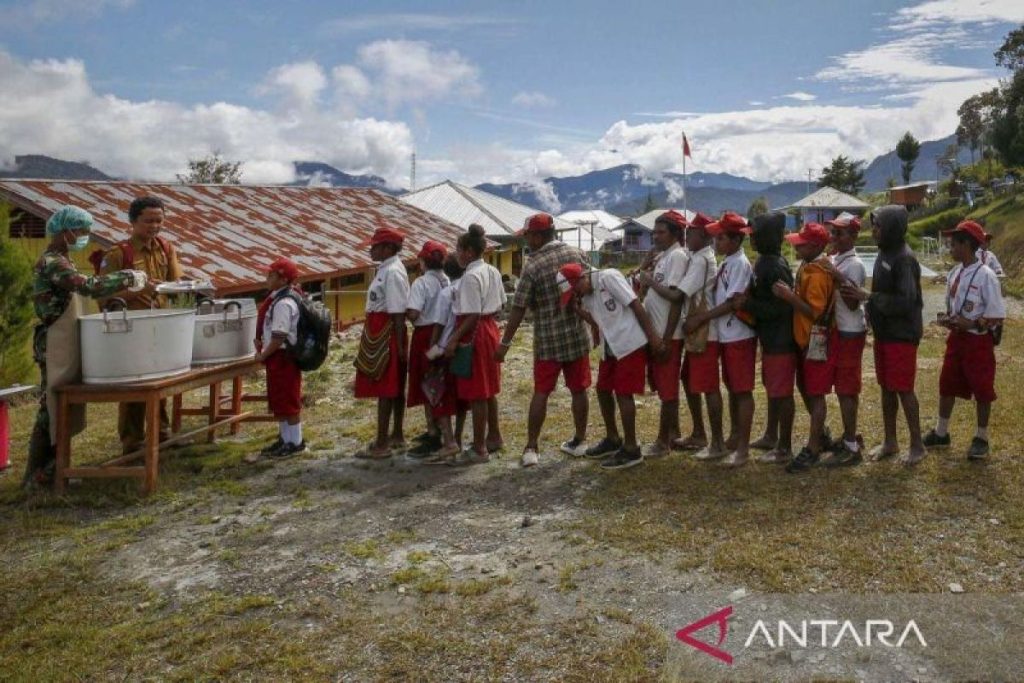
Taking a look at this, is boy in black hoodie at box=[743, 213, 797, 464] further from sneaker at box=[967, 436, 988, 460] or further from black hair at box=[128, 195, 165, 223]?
black hair at box=[128, 195, 165, 223]

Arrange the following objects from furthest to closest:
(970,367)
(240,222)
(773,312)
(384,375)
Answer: (240,222), (384,375), (970,367), (773,312)

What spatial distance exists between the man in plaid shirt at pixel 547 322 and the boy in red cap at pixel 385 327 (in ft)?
2.88

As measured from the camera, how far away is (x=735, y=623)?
3.72 meters

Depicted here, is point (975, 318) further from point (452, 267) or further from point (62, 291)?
point (62, 291)

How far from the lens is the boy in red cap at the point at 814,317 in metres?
5.75

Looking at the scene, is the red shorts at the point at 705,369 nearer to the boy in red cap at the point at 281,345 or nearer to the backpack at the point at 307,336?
the backpack at the point at 307,336

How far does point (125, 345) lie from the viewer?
5672mm

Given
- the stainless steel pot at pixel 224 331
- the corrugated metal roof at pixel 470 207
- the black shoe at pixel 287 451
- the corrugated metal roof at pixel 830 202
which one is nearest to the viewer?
the stainless steel pot at pixel 224 331

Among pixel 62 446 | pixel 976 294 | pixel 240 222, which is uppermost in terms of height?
pixel 240 222

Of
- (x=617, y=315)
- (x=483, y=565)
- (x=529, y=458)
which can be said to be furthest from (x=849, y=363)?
(x=483, y=565)

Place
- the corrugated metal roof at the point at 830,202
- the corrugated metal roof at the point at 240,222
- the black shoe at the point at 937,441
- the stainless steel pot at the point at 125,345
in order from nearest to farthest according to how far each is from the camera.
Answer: the stainless steel pot at the point at 125,345
the black shoe at the point at 937,441
the corrugated metal roof at the point at 240,222
the corrugated metal roof at the point at 830,202

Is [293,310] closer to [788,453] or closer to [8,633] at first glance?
[8,633]

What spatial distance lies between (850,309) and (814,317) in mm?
265

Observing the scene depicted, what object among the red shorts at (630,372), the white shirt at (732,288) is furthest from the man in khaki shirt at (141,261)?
the white shirt at (732,288)
